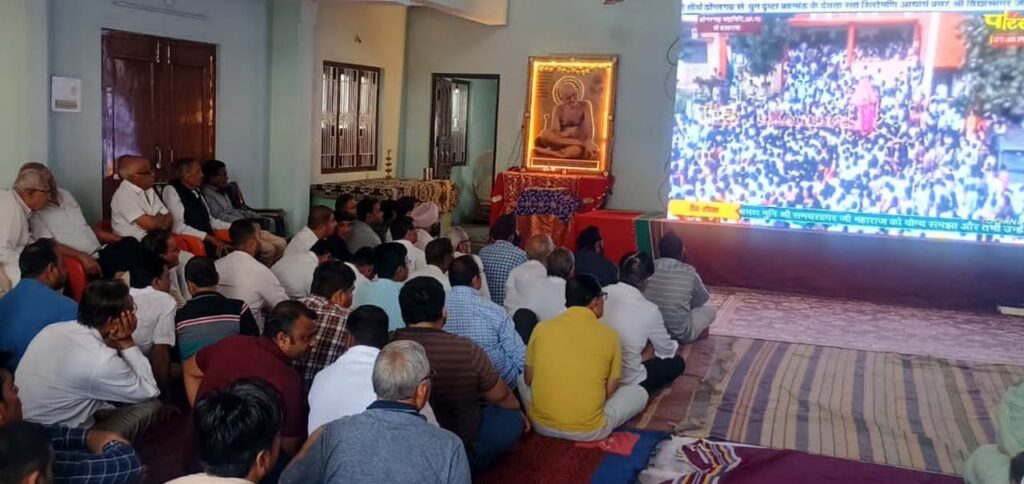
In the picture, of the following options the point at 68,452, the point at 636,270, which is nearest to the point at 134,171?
the point at 636,270

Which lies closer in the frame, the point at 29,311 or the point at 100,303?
the point at 100,303

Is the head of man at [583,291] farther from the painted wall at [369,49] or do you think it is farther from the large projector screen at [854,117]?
the painted wall at [369,49]

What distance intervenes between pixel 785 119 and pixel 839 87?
0.51 metres

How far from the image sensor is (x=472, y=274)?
435 centimetres

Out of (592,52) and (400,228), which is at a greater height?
(592,52)

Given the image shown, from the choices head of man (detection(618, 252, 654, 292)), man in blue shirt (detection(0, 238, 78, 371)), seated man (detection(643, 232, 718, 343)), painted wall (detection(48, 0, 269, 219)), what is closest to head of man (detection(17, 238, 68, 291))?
man in blue shirt (detection(0, 238, 78, 371))

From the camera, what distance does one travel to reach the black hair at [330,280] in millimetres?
3980

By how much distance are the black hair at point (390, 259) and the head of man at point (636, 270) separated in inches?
53.7

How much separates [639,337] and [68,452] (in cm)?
292

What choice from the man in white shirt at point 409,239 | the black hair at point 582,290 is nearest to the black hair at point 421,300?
the black hair at point 582,290

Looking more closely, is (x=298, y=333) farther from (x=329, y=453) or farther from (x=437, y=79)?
(x=437, y=79)

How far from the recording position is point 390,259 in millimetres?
Result: 4805

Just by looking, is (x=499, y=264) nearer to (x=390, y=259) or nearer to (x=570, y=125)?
(x=390, y=259)

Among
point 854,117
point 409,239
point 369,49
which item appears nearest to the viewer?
point 409,239
